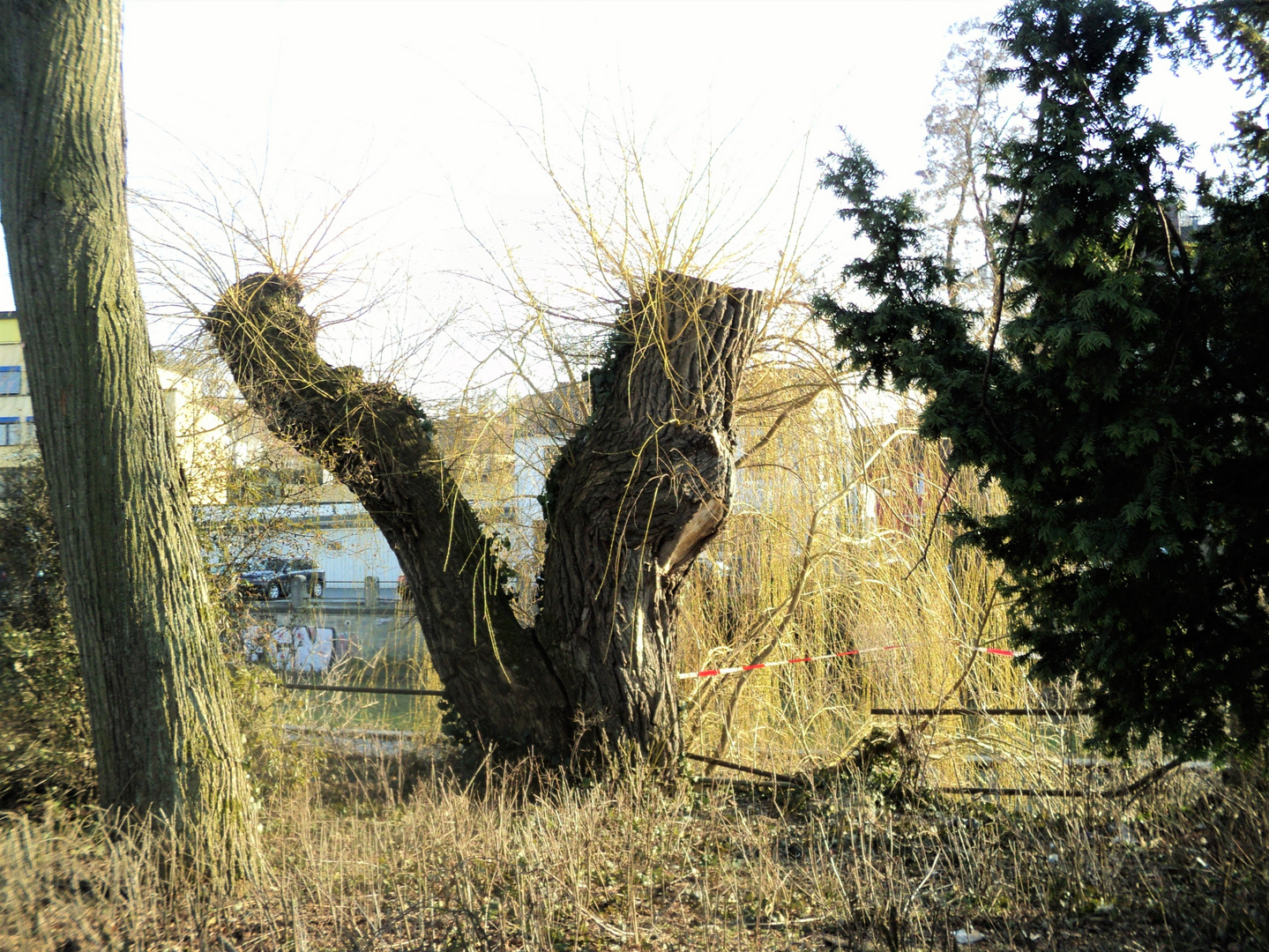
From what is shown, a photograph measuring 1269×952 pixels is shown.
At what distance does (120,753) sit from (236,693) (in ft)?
5.60

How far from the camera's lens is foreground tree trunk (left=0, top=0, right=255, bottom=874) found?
12.0 ft

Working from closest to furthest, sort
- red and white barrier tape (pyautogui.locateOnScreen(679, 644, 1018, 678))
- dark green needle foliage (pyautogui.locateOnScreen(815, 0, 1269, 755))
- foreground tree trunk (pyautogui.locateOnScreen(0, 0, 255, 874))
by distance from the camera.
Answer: dark green needle foliage (pyautogui.locateOnScreen(815, 0, 1269, 755))
foreground tree trunk (pyautogui.locateOnScreen(0, 0, 255, 874))
red and white barrier tape (pyautogui.locateOnScreen(679, 644, 1018, 678))

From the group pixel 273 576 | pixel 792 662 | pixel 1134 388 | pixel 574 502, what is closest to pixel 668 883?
pixel 574 502

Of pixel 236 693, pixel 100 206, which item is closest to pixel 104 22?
pixel 100 206

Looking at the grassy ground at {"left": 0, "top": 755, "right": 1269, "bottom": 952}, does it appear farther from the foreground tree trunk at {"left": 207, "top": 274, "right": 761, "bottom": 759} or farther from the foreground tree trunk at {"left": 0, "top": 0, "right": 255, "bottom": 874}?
the foreground tree trunk at {"left": 207, "top": 274, "right": 761, "bottom": 759}

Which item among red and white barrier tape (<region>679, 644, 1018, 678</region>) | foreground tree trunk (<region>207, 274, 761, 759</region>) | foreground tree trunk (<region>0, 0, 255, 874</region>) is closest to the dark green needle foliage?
foreground tree trunk (<region>207, 274, 761, 759</region>)

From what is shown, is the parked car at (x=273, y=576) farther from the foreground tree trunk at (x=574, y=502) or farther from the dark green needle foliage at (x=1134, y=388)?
the dark green needle foliage at (x=1134, y=388)

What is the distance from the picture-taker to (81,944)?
10.2 ft

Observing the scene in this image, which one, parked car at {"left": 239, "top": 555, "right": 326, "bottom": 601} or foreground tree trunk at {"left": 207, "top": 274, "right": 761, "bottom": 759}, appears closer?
foreground tree trunk at {"left": 207, "top": 274, "right": 761, "bottom": 759}

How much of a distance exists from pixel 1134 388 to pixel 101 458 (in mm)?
3990

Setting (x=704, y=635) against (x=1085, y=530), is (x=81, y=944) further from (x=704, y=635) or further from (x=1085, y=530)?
(x=704, y=635)

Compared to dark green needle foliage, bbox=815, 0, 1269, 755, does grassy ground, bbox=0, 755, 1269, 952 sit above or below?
below

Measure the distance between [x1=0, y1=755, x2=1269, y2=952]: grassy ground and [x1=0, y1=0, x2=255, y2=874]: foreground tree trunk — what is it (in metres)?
0.28

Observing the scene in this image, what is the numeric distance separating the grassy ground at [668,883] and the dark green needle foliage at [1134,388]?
2.21 feet
